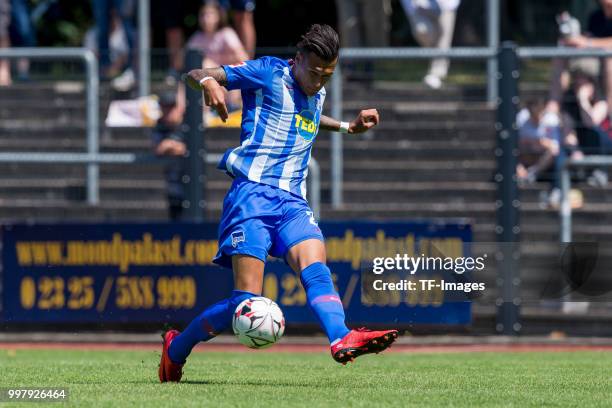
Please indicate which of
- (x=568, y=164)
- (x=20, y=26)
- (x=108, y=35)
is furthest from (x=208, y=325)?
(x=20, y=26)

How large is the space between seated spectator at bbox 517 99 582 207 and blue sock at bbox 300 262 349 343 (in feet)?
21.2

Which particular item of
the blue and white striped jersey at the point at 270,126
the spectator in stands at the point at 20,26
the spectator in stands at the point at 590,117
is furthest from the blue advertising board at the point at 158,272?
the blue and white striped jersey at the point at 270,126

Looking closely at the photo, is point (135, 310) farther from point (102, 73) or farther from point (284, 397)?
point (284, 397)

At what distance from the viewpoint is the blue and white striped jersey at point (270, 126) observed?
898 cm

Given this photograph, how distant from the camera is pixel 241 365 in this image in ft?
35.9

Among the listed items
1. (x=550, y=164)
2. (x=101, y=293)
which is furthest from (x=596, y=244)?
(x=101, y=293)

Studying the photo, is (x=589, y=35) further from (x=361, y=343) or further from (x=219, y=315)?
(x=361, y=343)

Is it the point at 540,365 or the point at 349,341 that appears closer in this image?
the point at 349,341

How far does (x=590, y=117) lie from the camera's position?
14719mm

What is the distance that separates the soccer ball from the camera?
328 inches

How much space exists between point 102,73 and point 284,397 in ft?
28.8

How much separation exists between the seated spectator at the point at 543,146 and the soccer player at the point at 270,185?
5941 mm

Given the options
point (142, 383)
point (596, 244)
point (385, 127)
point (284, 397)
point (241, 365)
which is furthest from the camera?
point (385, 127)

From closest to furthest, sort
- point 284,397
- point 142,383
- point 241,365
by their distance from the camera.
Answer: point 284,397
point 142,383
point 241,365
